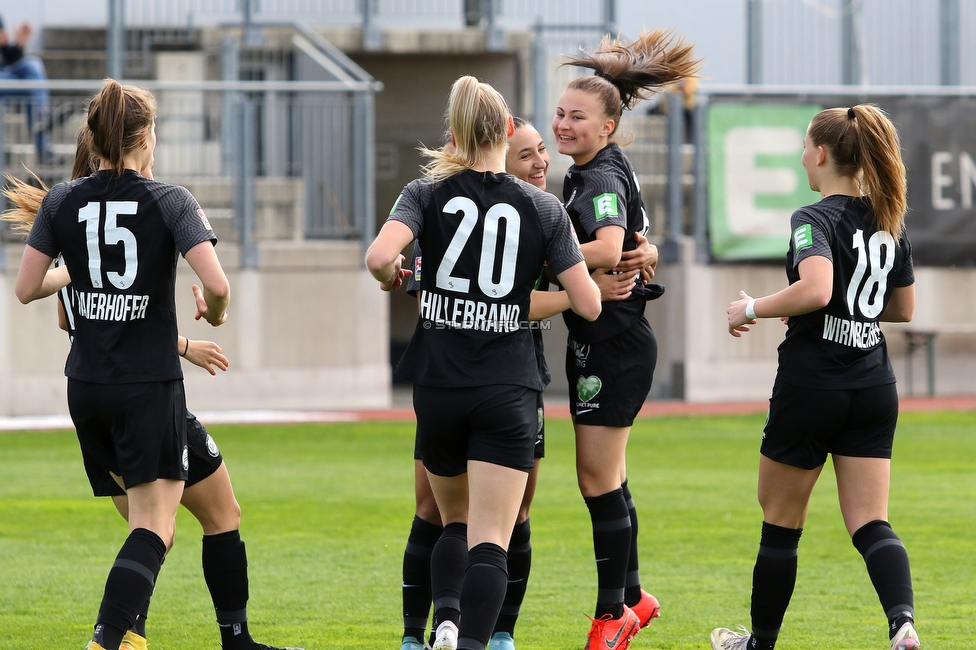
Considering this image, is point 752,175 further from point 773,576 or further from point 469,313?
point 469,313

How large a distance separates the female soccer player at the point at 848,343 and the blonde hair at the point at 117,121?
2022 millimetres

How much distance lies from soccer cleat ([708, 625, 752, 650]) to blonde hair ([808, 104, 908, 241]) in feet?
4.98

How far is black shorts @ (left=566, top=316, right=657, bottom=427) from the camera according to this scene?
477cm

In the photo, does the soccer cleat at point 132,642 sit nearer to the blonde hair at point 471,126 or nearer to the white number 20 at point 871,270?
the blonde hair at point 471,126

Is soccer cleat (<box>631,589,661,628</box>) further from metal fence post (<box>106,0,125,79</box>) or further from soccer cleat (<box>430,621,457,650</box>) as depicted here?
metal fence post (<box>106,0,125,79</box>)

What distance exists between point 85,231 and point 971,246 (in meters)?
15.5

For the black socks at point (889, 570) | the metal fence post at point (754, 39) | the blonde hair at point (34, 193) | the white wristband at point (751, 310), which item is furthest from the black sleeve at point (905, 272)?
the metal fence post at point (754, 39)

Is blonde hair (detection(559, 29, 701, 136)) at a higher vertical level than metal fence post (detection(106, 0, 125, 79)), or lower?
lower

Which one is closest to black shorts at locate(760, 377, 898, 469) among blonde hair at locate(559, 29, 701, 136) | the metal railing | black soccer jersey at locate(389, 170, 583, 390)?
black soccer jersey at locate(389, 170, 583, 390)

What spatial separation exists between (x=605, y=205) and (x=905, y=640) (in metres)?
1.75

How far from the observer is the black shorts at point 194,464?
432cm

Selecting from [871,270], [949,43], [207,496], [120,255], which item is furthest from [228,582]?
[949,43]

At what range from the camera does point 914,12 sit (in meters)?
18.8

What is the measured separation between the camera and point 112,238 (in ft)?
13.1
